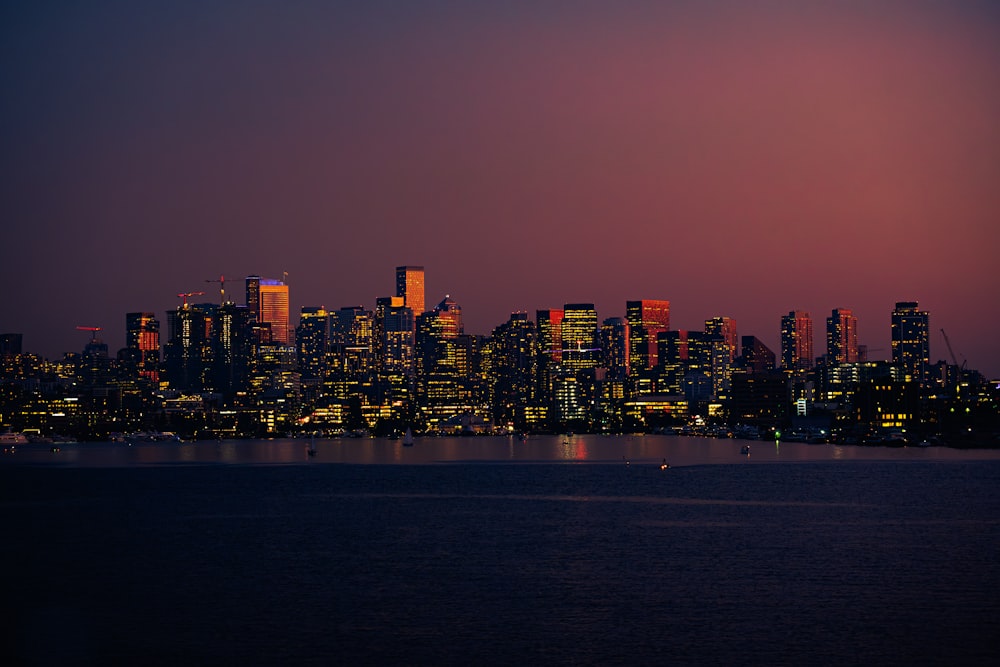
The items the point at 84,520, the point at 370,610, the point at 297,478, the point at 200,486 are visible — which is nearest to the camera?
the point at 370,610

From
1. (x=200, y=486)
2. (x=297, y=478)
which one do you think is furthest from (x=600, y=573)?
(x=297, y=478)

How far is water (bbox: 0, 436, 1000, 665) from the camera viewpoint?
47219 mm

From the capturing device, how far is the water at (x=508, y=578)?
47219mm

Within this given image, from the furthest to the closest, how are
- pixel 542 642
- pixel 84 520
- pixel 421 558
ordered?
pixel 84 520 < pixel 421 558 < pixel 542 642

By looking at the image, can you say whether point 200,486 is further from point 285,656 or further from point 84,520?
point 285,656

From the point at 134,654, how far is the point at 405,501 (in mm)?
69267

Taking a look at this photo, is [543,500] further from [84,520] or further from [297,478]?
[297,478]

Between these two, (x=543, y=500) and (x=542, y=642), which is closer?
(x=542, y=642)

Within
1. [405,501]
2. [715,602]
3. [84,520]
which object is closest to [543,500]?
[405,501]

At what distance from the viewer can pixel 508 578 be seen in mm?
63594

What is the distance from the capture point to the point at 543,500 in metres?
115

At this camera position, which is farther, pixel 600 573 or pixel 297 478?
pixel 297 478

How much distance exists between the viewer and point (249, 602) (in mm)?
57156

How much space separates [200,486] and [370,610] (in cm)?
9301
